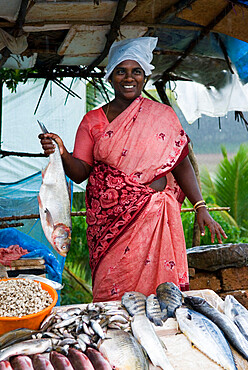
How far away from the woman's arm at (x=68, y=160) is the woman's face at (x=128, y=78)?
0.56m

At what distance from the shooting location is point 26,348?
1892mm

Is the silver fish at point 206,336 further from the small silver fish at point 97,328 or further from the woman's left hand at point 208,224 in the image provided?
the woman's left hand at point 208,224

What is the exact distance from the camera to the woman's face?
10.6 feet

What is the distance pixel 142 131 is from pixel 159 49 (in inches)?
75.0

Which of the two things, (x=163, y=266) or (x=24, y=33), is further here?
(x=24, y=33)

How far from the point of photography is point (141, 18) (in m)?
4.05

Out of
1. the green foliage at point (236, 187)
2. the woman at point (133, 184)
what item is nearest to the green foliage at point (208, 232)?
the green foliage at point (236, 187)

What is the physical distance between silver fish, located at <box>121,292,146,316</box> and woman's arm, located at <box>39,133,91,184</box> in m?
0.92

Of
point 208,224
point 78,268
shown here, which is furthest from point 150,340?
point 78,268

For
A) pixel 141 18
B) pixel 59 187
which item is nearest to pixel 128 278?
pixel 59 187

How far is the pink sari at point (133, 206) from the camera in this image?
3.01m

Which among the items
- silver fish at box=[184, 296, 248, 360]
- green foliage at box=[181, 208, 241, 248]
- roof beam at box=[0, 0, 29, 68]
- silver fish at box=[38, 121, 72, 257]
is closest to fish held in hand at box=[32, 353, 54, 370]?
silver fish at box=[38, 121, 72, 257]

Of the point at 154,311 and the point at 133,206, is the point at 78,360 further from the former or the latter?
the point at 133,206

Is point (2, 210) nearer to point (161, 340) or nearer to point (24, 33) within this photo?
point (24, 33)
